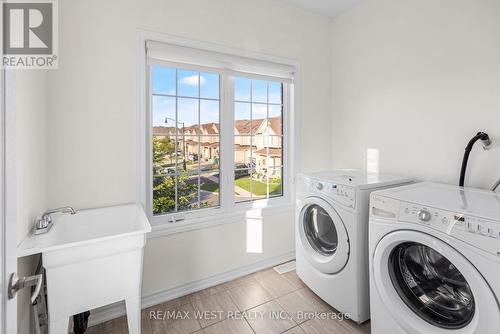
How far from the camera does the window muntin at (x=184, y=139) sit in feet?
6.60

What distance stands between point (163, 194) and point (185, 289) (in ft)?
2.71

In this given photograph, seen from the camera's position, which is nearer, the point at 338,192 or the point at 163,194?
the point at 338,192

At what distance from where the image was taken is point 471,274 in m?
1.03

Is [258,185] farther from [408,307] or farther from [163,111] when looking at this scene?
[408,307]

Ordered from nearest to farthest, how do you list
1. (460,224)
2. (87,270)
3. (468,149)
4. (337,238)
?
1. (460,224)
2. (87,270)
3. (468,149)
4. (337,238)

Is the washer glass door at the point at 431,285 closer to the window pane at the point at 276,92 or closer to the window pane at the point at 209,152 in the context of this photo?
the window pane at the point at 209,152

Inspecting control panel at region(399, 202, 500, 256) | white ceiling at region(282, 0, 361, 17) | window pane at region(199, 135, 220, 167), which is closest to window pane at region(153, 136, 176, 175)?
window pane at region(199, 135, 220, 167)

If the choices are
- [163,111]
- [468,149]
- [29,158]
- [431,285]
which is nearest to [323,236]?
[431,285]

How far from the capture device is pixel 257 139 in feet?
8.23

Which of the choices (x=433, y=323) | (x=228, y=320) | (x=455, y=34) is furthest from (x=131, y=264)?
(x=455, y=34)

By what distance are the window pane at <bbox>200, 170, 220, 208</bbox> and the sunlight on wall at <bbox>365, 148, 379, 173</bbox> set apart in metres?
1.51

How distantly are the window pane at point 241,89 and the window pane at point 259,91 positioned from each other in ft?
0.24

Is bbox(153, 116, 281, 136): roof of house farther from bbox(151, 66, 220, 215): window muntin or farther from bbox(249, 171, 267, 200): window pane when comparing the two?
bbox(249, 171, 267, 200): window pane

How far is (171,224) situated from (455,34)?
259 centimetres
